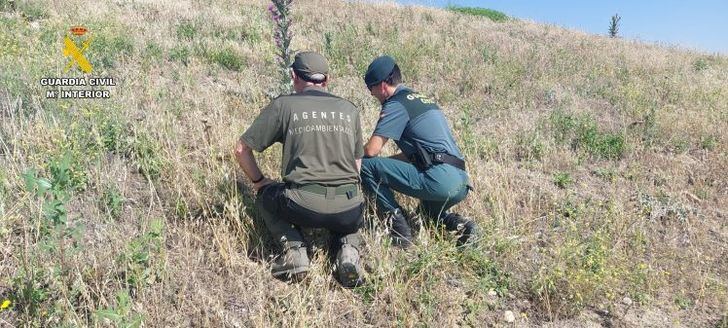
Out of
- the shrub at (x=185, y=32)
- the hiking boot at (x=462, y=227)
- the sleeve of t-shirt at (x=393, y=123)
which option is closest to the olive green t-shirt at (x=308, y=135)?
the sleeve of t-shirt at (x=393, y=123)

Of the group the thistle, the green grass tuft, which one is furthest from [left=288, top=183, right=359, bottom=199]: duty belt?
the green grass tuft

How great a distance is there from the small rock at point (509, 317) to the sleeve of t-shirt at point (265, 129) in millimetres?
1996

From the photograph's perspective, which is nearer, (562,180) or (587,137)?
(562,180)

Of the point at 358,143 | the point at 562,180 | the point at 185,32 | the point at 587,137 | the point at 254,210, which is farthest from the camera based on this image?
the point at 185,32

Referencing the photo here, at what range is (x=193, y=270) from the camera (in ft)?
10.6

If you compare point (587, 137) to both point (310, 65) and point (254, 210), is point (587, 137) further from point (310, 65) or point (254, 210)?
point (254, 210)

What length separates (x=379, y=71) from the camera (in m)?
4.12

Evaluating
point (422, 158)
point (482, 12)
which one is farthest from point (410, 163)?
point (482, 12)

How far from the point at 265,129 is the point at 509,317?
6.91 ft

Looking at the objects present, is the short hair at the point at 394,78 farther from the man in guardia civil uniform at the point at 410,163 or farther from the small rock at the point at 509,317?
the small rock at the point at 509,317

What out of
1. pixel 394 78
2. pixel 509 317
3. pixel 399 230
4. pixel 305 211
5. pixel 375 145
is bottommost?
pixel 509 317

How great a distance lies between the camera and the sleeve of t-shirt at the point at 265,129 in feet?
11.1

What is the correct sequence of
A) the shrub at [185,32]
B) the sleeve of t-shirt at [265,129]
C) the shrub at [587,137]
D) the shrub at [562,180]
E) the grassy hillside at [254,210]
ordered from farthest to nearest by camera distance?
the shrub at [185,32] → the shrub at [587,137] → the shrub at [562,180] → the sleeve of t-shirt at [265,129] → the grassy hillside at [254,210]

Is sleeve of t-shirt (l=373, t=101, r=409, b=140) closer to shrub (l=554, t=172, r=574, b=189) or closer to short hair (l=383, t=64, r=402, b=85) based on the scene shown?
short hair (l=383, t=64, r=402, b=85)
